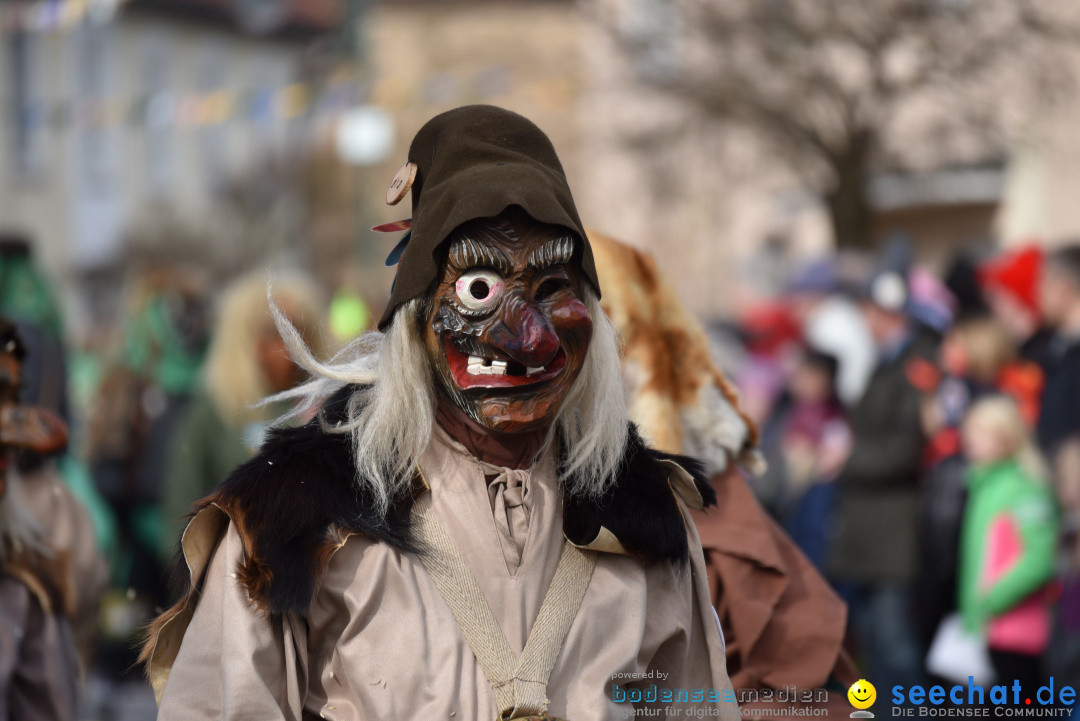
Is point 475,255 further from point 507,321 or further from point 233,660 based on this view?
point 233,660

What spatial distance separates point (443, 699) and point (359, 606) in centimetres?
21

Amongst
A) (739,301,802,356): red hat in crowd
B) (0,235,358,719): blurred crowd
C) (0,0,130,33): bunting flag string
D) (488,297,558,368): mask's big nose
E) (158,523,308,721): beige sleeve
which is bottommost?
(739,301,802,356): red hat in crowd

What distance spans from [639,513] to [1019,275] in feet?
A: 20.9

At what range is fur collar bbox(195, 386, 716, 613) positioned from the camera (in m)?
2.31

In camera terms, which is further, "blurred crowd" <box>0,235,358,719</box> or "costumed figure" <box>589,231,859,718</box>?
"blurred crowd" <box>0,235,358,719</box>

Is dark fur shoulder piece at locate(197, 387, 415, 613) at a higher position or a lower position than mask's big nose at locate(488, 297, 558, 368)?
lower

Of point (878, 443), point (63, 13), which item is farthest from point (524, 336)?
point (63, 13)

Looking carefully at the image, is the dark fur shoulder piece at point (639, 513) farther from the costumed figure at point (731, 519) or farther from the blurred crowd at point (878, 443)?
the blurred crowd at point (878, 443)

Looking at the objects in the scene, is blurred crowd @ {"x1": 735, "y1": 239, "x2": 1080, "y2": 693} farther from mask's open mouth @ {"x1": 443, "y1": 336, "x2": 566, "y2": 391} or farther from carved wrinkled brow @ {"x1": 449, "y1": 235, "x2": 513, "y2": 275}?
carved wrinkled brow @ {"x1": 449, "y1": 235, "x2": 513, "y2": 275}

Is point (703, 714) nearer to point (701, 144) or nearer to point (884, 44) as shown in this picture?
point (884, 44)

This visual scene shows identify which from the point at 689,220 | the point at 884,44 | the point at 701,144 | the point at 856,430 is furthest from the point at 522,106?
the point at 856,430

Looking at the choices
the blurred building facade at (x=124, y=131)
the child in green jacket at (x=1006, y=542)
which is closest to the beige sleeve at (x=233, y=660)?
the child in green jacket at (x=1006, y=542)

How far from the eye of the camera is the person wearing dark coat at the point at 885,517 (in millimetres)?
6328

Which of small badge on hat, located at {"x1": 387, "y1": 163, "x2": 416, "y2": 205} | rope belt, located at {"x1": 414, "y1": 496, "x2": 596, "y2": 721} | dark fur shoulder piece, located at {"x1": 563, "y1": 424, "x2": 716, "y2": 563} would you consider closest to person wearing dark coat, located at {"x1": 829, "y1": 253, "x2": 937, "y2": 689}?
dark fur shoulder piece, located at {"x1": 563, "y1": 424, "x2": 716, "y2": 563}
